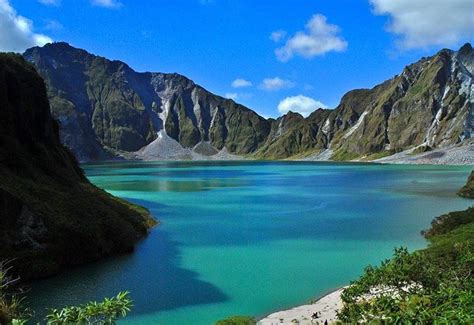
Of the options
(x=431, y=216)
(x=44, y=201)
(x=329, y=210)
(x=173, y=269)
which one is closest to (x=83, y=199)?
(x=44, y=201)

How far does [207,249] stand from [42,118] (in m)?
26.7

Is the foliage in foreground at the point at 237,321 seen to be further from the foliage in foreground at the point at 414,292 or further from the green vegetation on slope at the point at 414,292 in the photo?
the green vegetation on slope at the point at 414,292

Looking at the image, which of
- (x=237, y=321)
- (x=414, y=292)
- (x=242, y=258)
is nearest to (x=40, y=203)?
(x=242, y=258)

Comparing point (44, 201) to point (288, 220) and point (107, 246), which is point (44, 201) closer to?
point (107, 246)

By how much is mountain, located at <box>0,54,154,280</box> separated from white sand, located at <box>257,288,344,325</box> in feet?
56.3

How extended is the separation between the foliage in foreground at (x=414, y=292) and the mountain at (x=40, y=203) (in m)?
23.3

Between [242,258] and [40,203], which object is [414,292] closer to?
[242,258]

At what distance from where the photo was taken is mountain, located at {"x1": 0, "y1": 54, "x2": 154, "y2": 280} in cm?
3219

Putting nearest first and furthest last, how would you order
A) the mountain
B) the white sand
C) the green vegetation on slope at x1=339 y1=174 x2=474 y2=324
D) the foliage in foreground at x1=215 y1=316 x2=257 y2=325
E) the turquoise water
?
the green vegetation on slope at x1=339 y1=174 x2=474 y2=324
the foliage in foreground at x1=215 y1=316 x2=257 y2=325
the white sand
the turquoise water
the mountain

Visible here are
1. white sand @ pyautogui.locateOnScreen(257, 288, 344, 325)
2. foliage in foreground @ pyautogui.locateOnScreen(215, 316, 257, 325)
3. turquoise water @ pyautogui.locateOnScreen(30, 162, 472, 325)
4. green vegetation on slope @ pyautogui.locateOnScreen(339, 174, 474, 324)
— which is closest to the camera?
green vegetation on slope @ pyautogui.locateOnScreen(339, 174, 474, 324)

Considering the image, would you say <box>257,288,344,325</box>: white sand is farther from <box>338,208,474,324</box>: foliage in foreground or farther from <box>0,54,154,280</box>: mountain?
<box>0,54,154,280</box>: mountain

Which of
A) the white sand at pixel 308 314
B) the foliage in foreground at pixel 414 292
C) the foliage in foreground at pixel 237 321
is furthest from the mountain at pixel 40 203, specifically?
the foliage in foreground at pixel 414 292

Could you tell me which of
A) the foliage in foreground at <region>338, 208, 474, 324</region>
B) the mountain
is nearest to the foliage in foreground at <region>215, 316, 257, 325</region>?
the foliage in foreground at <region>338, 208, 474, 324</region>

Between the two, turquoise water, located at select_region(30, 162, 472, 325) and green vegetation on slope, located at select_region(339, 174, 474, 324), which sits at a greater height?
green vegetation on slope, located at select_region(339, 174, 474, 324)
